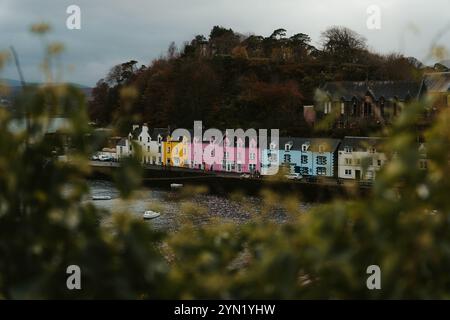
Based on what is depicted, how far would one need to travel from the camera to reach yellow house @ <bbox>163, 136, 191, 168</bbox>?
2087 inches

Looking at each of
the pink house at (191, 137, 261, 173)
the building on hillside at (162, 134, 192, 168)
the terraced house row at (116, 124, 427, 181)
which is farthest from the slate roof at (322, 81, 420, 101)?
the building on hillside at (162, 134, 192, 168)

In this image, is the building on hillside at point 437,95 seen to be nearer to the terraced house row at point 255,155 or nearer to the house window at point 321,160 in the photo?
the terraced house row at point 255,155

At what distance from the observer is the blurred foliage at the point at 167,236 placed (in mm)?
1503

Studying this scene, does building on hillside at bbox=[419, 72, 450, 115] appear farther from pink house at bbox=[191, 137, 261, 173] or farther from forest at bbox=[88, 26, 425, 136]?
forest at bbox=[88, 26, 425, 136]

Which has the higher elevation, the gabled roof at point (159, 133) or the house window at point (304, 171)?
the gabled roof at point (159, 133)

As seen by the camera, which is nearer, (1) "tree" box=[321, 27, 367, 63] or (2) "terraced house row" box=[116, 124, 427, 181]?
(2) "terraced house row" box=[116, 124, 427, 181]

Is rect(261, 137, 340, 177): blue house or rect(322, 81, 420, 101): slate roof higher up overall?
rect(322, 81, 420, 101): slate roof

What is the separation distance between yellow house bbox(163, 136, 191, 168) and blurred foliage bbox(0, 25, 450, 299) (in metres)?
51.1

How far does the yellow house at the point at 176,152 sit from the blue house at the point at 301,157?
29.7ft

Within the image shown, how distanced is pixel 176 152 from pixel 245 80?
16022 millimetres

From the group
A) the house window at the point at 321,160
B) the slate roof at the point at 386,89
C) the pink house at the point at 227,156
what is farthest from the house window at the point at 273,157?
the slate roof at the point at 386,89

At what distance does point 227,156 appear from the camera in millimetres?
49562
